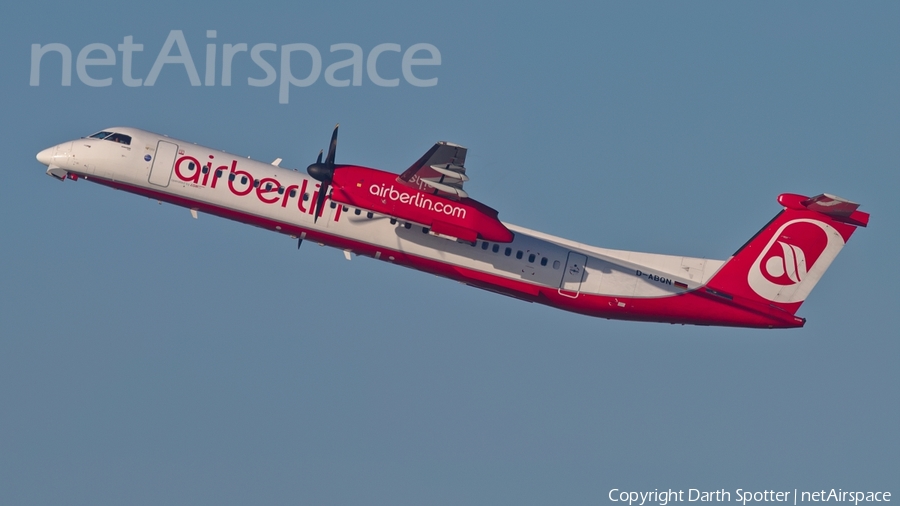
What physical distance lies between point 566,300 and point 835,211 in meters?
8.14

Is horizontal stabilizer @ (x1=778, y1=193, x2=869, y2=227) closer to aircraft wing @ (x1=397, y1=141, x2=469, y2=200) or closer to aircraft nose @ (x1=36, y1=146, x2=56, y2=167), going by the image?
aircraft wing @ (x1=397, y1=141, x2=469, y2=200)

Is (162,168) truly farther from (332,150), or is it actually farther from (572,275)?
(572,275)

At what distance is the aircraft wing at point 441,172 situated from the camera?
3472cm

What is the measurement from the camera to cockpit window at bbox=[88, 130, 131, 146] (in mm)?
37469

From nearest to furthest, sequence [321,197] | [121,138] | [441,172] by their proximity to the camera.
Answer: [441,172] < [321,197] < [121,138]

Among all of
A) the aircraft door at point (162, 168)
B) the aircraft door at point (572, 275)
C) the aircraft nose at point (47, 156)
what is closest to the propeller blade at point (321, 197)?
the aircraft door at point (162, 168)

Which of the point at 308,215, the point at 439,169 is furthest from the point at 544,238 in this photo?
the point at 308,215

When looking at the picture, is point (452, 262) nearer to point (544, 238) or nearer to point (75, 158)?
point (544, 238)

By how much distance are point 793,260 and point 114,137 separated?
20216 millimetres

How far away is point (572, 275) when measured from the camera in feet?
124

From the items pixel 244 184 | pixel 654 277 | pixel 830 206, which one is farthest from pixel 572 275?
pixel 244 184

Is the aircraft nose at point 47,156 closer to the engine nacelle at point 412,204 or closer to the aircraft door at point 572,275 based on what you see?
the engine nacelle at point 412,204

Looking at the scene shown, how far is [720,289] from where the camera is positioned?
38469 mm

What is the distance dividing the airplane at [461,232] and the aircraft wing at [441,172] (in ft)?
0.13
